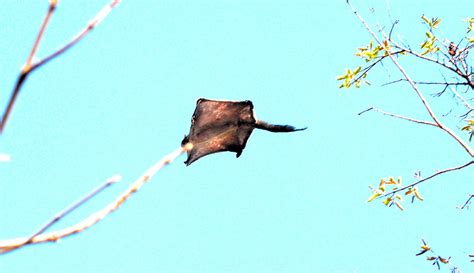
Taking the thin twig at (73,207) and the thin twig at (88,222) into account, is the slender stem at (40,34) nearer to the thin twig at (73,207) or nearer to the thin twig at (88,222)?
the thin twig at (73,207)

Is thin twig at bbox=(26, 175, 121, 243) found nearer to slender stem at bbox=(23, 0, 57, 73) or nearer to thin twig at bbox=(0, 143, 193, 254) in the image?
thin twig at bbox=(0, 143, 193, 254)

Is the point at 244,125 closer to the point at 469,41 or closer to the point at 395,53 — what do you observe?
the point at 395,53

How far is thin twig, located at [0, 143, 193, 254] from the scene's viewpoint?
4.28 feet

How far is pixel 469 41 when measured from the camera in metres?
6.16

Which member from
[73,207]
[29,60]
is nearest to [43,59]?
[29,60]

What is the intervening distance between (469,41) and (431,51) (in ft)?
1.23

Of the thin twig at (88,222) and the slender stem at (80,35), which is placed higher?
the slender stem at (80,35)

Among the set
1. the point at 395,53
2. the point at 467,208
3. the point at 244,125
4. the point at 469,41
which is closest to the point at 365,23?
the point at 395,53

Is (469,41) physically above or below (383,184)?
above

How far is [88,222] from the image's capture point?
52.9 inches

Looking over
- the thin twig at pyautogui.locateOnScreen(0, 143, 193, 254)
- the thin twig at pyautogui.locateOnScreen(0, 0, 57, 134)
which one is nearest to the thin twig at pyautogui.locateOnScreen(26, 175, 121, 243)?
the thin twig at pyautogui.locateOnScreen(0, 143, 193, 254)

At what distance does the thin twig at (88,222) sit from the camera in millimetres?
1305

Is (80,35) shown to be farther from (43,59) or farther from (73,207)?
(73,207)

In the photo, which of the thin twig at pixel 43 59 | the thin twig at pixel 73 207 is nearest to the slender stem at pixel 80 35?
the thin twig at pixel 43 59
